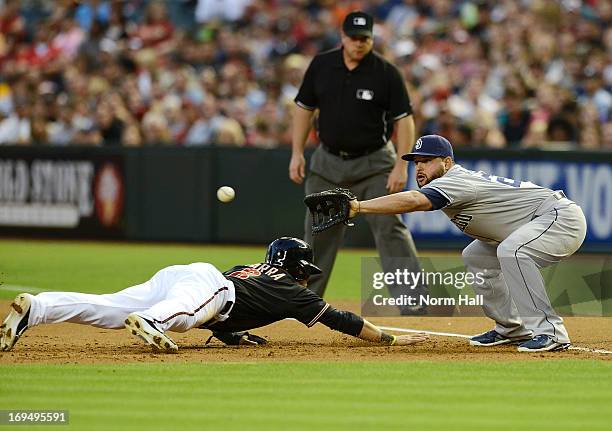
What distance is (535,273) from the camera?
8203 millimetres

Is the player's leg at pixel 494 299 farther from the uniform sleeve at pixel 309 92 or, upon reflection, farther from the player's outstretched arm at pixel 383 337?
the uniform sleeve at pixel 309 92

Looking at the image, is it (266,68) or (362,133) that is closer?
(362,133)

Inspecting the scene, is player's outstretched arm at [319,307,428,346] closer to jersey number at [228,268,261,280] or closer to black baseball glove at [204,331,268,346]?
jersey number at [228,268,261,280]

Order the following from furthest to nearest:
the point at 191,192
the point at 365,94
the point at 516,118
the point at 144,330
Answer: the point at 191,192
the point at 516,118
the point at 365,94
the point at 144,330

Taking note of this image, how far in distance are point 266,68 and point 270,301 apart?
1349cm

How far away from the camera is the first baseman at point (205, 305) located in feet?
25.3

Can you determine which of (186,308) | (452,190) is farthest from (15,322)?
(452,190)

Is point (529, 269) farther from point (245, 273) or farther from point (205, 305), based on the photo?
point (205, 305)

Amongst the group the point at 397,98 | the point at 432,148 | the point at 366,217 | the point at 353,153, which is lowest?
the point at 366,217

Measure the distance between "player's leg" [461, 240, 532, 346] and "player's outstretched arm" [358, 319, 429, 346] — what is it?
0.60m

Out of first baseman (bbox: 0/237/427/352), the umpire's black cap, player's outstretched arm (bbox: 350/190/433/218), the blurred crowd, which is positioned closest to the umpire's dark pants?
the umpire's black cap

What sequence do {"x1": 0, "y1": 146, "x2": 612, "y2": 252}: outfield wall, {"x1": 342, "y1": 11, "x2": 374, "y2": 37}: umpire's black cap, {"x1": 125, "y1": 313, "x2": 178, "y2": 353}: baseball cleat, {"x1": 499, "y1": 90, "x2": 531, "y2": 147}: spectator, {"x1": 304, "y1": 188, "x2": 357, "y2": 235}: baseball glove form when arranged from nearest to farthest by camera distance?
{"x1": 125, "y1": 313, "x2": 178, "y2": 353}: baseball cleat < {"x1": 304, "y1": 188, "x2": 357, "y2": 235}: baseball glove < {"x1": 342, "y1": 11, "x2": 374, "y2": 37}: umpire's black cap < {"x1": 0, "y1": 146, "x2": 612, "y2": 252}: outfield wall < {"x1": 499, "y1": 90, "x2": 531, "y2": 147}: spectator

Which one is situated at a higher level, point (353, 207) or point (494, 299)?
point (353, 207)

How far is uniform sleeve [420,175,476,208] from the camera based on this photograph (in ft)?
26.2
